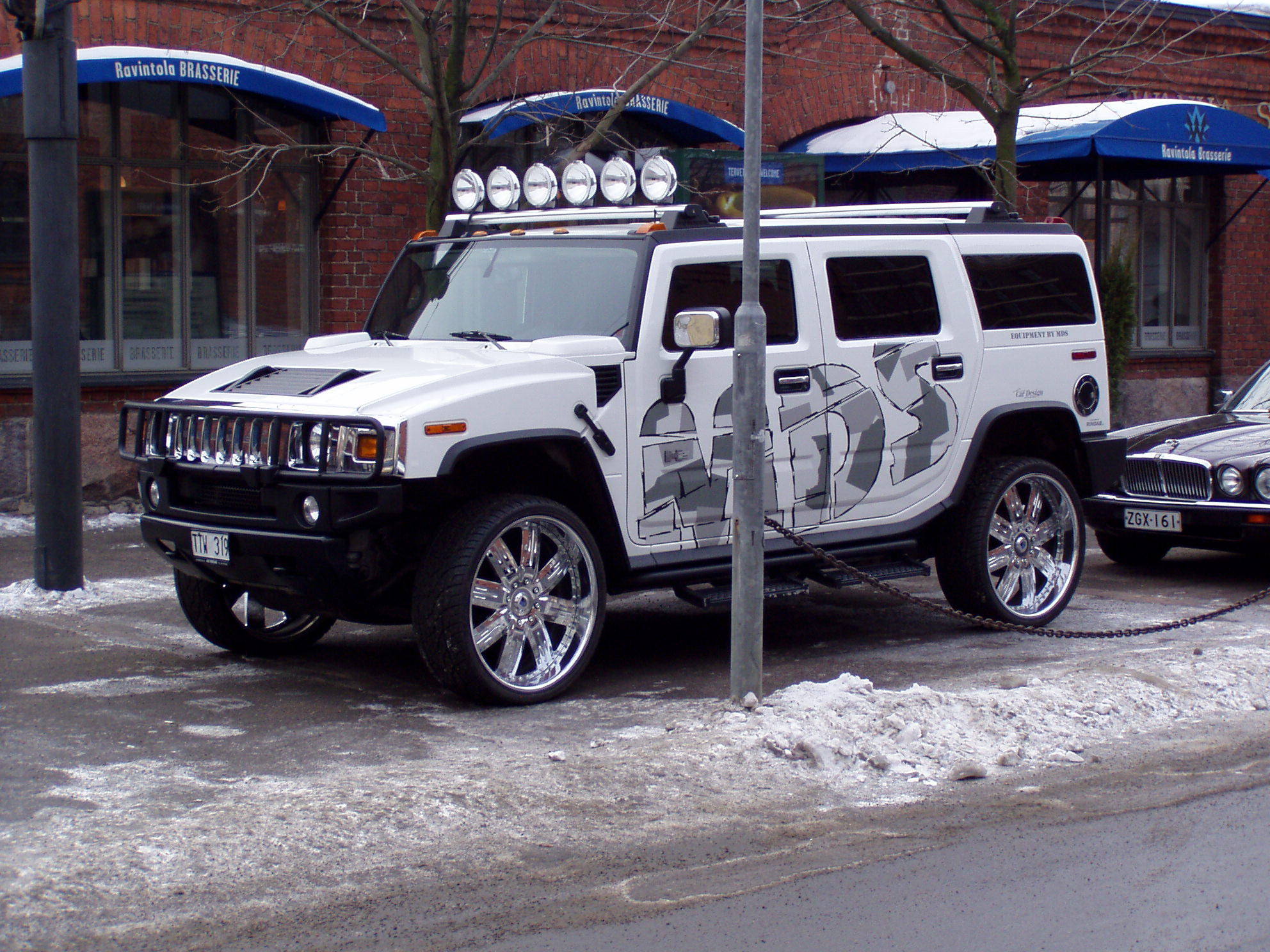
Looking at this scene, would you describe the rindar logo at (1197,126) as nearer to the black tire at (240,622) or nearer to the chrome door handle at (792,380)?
the chrome door handle at (792,380)

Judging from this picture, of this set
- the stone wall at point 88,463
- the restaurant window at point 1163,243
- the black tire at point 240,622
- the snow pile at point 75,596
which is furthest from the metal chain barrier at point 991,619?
the restaurant window at point 1163,243

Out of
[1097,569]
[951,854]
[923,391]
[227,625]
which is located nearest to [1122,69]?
[1097,569]

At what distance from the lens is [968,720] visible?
20.0 feet

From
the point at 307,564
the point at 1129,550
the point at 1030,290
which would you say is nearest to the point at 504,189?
the point at 307,564

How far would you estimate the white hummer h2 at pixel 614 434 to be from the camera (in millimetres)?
6328

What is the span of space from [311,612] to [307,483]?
0.71m

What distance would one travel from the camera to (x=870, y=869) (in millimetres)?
4719

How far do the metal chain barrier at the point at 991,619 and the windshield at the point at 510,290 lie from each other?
128 cm

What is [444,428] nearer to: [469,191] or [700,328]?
[700,328]

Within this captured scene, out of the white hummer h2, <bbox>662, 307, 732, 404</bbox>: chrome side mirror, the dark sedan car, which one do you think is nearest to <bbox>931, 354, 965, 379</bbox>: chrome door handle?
the white hummer h2

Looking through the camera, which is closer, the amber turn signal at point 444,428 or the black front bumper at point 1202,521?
the amber turn signal at point 444,428

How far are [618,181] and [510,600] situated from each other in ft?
7.64

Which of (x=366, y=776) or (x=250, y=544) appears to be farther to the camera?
(x=250, y=544)

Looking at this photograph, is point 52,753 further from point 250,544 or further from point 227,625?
point 227,625
